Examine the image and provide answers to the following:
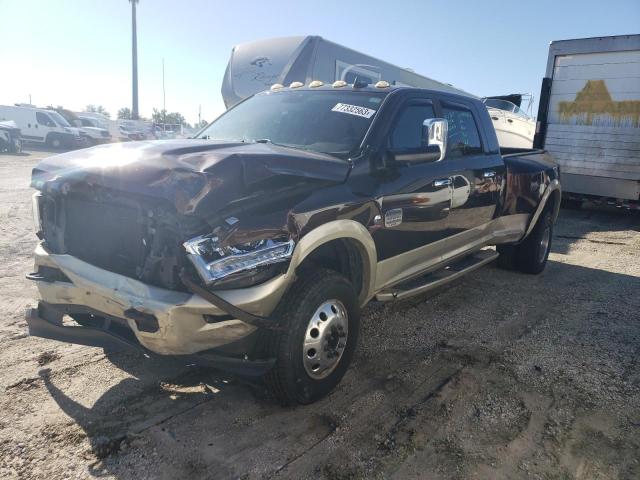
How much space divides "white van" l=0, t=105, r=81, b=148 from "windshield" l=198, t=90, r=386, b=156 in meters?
25.4

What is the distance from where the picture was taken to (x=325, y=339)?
298 cm

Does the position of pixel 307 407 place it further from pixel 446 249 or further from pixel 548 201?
pixel 548 201

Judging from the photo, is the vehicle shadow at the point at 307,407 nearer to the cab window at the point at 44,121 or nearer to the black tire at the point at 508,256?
the black tire at the point at 508,256

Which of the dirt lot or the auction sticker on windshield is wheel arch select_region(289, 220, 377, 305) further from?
the auction sticker on windshield

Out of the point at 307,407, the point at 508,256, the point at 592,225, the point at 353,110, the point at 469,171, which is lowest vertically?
the point at 307,407

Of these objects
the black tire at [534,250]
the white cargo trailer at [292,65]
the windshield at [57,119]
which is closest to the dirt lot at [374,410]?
the black tire at [534,250]

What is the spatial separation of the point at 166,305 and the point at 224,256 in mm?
360

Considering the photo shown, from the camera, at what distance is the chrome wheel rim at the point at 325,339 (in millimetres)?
2895

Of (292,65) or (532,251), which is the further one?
(292,65)

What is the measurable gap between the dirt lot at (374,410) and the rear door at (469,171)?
97 cm

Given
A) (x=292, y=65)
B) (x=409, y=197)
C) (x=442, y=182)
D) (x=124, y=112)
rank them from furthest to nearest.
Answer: (x=124, y=112)
(x=292, y=65)
(x=442, y=182)
(x=409, y=197)

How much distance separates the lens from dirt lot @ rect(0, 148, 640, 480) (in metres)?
2.49

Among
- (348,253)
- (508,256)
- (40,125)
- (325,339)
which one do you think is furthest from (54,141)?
(325,339)

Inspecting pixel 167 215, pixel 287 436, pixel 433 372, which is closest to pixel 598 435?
pixel 433 372
